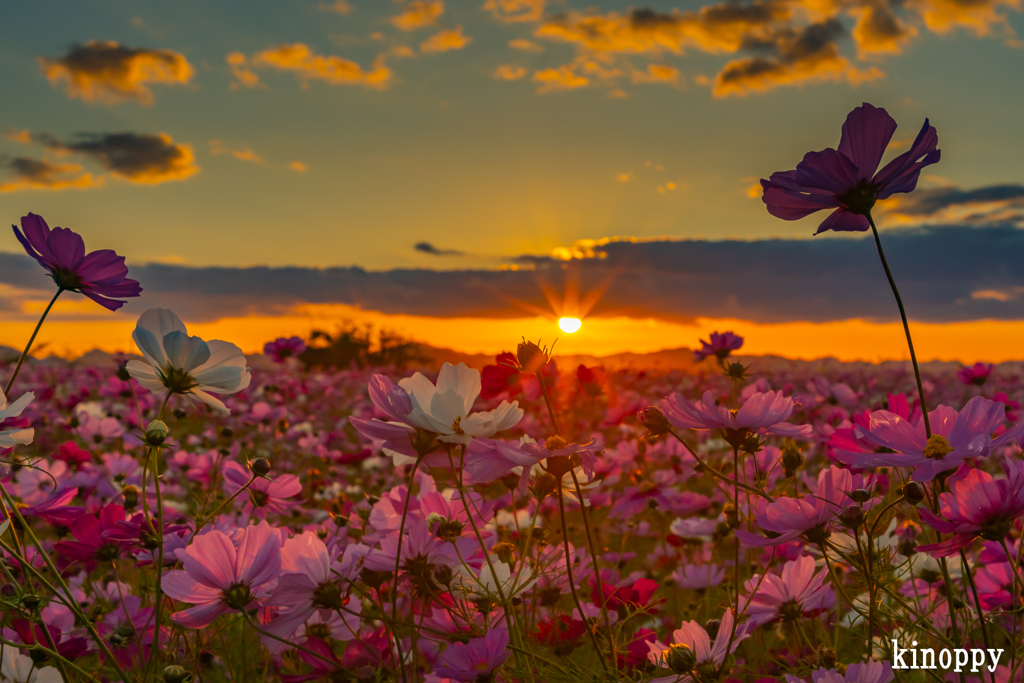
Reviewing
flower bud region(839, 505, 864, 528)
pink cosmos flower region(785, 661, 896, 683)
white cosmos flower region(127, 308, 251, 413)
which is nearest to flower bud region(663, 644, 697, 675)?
→ pink cosmos flower region(785, 661, 896, 683)

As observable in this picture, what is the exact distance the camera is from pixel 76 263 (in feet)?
3.91

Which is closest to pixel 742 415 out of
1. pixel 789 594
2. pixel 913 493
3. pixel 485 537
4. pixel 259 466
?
pixel 913 493

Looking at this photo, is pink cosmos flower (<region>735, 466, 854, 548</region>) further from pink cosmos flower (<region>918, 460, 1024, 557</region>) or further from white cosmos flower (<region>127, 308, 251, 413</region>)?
white cosmos flower (<region>127, 308, 251, 413</region>)

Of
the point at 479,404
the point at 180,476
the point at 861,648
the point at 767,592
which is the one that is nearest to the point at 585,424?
the point at 479,404

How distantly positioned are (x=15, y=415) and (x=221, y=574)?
0.34 m

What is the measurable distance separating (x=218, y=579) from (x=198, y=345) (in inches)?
14.4

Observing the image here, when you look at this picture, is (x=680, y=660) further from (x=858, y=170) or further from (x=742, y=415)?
A: (x=858, y=170)

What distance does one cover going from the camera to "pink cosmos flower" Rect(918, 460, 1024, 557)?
0.81 m

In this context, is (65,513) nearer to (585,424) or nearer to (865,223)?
(865,223)

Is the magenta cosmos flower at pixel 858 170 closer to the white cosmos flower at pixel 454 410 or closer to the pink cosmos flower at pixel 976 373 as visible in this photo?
the white cosmos flower at pixel 454 410

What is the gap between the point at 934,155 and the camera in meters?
0.92

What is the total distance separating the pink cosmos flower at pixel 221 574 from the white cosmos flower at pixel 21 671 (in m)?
0.35

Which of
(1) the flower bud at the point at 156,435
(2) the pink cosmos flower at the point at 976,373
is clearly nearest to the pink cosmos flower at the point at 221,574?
(1) the flower bud at the point at 156,435

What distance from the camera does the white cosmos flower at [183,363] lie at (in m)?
1.11
